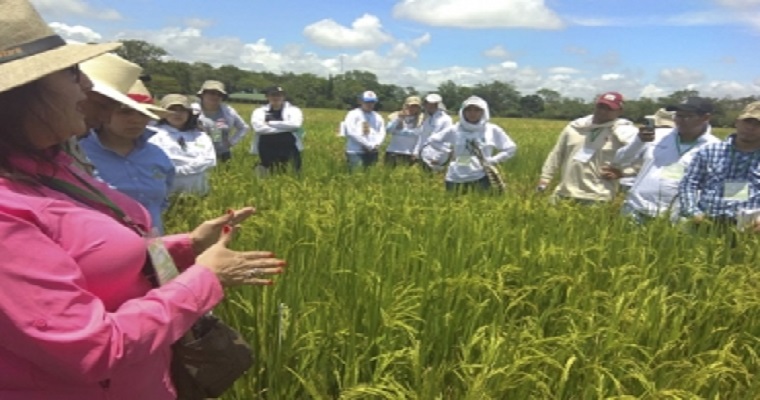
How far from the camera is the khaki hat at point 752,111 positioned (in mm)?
3395

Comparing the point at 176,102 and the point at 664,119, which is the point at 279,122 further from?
the point at 664,119

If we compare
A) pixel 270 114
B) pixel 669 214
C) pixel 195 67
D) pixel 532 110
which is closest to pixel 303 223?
pixel 669 214

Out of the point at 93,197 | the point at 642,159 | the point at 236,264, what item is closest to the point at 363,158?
the point at 642,159

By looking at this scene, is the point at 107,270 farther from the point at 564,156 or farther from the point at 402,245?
the point at 564,156

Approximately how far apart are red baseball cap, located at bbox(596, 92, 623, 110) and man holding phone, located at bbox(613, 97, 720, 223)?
526mm

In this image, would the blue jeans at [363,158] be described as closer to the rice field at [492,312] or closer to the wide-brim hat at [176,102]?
the wide-brim hat at [176,102]

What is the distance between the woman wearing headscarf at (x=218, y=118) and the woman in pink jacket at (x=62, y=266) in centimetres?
527

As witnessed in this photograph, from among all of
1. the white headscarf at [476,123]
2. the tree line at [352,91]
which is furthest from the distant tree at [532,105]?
the white headscarf at [476,123]

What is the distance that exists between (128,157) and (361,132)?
494cm

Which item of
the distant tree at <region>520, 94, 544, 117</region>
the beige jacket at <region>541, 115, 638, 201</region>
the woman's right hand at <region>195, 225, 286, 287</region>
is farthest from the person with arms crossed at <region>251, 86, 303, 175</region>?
the distant tree at <region>520, 94, 544, 117</region>

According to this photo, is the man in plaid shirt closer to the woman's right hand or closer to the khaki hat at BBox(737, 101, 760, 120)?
the khaki hat at BBox(737, 101, 760, 120)

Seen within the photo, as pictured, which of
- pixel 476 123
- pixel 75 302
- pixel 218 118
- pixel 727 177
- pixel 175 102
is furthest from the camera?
pixel 218 118

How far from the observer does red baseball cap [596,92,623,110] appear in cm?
468

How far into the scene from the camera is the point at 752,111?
341 cm
